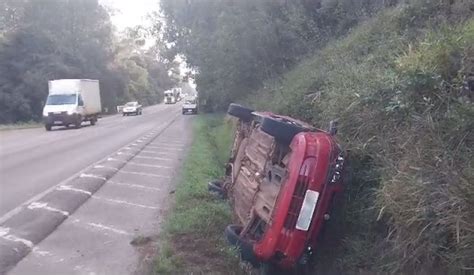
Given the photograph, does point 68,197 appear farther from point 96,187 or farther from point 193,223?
point 193,223

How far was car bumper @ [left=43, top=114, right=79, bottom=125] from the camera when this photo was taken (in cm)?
3372

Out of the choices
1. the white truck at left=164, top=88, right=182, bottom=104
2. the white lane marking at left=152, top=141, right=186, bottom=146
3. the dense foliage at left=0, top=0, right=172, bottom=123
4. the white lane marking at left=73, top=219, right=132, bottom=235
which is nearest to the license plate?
the white lane marking at left=73, top=219, right=132, bottom=235

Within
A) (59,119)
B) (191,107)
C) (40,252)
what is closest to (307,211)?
(40,252)

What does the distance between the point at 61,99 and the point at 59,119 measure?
5.95 ft

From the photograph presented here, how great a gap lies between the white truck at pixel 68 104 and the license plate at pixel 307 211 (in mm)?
30634

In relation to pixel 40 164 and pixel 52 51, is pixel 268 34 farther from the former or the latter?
pixel 52 51

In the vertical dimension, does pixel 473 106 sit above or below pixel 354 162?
above

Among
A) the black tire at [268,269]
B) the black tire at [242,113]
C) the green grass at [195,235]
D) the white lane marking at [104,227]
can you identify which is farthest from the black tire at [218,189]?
the black tire at [268,269]

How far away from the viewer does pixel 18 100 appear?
157ft

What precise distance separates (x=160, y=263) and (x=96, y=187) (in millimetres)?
5438

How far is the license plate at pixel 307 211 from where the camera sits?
5.27 meters

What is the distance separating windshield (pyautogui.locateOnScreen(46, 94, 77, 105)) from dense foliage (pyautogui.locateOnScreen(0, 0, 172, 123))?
14033 millimetres

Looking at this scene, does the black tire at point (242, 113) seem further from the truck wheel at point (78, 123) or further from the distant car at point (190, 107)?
the distant car at point (190, 107)

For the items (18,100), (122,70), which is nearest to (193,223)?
(18,100)
